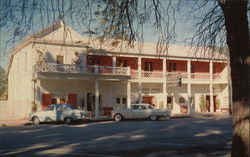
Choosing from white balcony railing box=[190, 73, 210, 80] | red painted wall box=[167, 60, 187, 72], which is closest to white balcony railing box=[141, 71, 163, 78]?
red painted wall box=[167, 60, 187, 72]

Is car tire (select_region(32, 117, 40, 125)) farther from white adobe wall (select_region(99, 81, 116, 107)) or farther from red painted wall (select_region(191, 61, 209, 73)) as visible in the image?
red painted wall (select_region(191, 61, 209, 73))

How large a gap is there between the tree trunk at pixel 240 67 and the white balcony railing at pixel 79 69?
22.6 meters

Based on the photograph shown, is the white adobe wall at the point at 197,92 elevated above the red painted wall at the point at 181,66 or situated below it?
below

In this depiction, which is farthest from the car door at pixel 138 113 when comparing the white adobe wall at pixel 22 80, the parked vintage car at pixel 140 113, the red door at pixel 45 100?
the white adobe wall at pixel 22 80

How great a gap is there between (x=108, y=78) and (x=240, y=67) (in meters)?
24.5

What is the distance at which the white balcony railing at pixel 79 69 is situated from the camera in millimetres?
27625

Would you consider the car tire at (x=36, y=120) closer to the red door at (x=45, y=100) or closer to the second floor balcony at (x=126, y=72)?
the second floor balcony at (x=126, y=72)

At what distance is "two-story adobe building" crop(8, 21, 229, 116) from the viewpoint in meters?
28.9

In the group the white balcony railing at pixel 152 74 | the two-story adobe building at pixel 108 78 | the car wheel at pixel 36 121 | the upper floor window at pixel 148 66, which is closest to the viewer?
the car wheel at pixel 36 121

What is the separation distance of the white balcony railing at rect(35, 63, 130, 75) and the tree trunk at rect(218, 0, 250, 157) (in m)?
22.6

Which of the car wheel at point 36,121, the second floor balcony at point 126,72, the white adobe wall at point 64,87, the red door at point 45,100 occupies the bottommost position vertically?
Answer: the car wheel at point 36,121

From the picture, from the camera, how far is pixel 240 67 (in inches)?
248

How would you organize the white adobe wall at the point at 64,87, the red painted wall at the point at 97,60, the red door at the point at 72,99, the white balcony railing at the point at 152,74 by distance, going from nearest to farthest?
the white adobe wall at the point at 64,87
the red door at the point at 72,99
the red painted wall at the point at 97,60
the white balcony railing at the point at 152,74

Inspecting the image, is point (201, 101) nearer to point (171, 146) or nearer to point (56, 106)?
point (56, 106)
